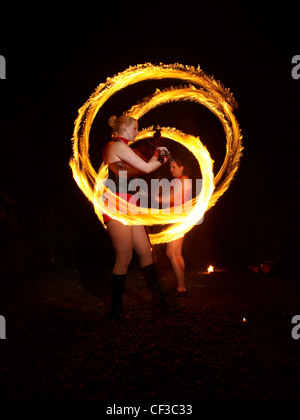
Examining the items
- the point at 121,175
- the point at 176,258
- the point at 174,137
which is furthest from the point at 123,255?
the point at 174,137

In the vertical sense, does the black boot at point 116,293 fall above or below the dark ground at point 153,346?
above

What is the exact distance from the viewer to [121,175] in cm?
408

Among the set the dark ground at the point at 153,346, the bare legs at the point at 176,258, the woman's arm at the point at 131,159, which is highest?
the woman's arm at the point at 131,159

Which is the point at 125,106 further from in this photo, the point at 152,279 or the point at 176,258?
the point at 152,279

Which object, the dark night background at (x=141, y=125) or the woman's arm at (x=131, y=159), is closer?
the woman's arm at (x=131, y=159)

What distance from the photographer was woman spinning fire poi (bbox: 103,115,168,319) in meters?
4.00

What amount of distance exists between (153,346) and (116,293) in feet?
2.95

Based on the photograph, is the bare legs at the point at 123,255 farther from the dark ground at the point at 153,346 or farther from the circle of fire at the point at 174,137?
the circle of fire at the point at 174,137

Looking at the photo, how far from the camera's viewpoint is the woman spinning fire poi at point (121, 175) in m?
4.00

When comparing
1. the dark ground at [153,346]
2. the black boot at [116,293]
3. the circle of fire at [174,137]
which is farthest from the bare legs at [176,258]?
the black boot at [116,293]

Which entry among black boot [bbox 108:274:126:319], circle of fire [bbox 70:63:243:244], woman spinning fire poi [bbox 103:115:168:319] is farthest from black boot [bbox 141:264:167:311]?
circle of fire [bbox 70:63:243:244]

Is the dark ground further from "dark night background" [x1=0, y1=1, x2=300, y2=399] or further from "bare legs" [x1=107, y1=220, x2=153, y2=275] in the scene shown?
"bare legs" [x1=107, y1=220, x2=153, y2=275]

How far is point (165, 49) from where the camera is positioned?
23.6 feet

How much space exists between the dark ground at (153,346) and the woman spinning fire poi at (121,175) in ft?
1.51
